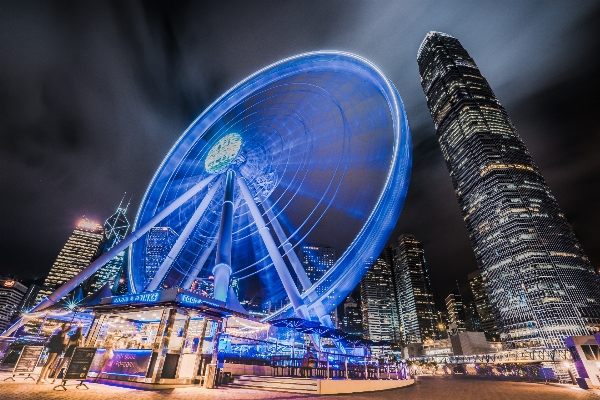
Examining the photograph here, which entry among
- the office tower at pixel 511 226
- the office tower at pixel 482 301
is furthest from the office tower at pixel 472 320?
the office tower at pixel 511 226

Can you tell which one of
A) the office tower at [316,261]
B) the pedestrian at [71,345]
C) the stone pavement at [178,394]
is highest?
the office tower at [316,261]

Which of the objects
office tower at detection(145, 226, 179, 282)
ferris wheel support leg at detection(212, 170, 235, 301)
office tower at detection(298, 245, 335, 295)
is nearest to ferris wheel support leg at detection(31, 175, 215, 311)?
ferris wheel support leg at detection(212, 170, 235, 301)

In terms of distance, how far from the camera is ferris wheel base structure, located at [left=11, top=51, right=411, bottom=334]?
1609 centimetres

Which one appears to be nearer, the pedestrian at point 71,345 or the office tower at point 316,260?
the pedestrian at point 71,345

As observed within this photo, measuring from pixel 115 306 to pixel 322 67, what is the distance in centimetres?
1730

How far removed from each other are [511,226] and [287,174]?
3129 inches

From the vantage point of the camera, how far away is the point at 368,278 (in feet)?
605

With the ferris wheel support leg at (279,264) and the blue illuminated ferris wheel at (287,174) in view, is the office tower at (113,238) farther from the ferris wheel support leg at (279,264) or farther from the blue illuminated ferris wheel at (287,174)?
the ferris wheel support leg at (279,264)

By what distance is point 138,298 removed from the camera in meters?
11.3

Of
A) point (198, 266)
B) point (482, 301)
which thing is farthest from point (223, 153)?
point (482, 301)

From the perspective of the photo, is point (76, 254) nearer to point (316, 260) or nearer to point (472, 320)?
point (316, 260)

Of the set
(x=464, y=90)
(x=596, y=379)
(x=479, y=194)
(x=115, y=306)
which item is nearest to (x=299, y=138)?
(x=115, y=306)

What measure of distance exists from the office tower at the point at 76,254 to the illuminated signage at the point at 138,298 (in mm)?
166102

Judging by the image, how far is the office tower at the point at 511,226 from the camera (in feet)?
229
